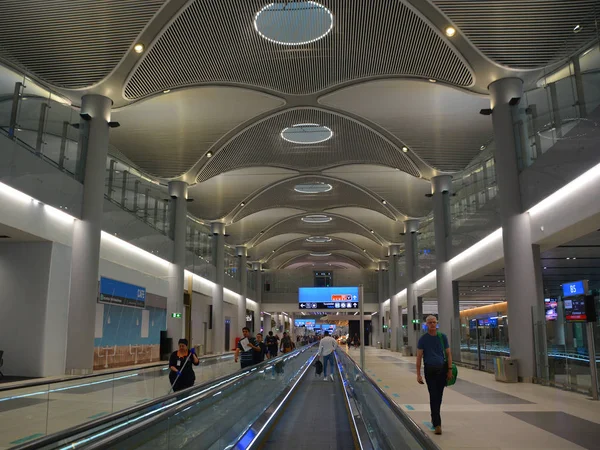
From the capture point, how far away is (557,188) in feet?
41.3

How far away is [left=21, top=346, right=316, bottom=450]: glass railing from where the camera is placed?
333cm

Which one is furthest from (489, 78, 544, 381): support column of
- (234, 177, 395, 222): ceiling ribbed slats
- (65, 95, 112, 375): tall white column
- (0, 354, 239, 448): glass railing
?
(234, 177, 395, 222): ceiling ribbed slats

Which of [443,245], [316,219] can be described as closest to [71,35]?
[443,245]

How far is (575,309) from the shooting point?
11.4 meters

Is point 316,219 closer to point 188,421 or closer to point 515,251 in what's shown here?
point 515,251

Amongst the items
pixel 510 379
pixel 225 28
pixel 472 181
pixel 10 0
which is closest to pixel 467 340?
pixel 472 181

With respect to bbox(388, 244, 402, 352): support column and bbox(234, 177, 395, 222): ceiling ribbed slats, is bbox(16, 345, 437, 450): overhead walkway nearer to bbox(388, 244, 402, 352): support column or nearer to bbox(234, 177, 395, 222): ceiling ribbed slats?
bbox(234, 177, 395, 222): ceiling ribbed slats

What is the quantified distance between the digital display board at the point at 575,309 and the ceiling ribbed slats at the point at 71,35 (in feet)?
36.4

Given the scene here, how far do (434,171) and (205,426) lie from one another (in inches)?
835

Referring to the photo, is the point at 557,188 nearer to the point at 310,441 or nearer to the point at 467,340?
the point at 310,441

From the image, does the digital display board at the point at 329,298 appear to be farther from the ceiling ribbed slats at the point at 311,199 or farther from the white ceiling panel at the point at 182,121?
the white ceiling panel at the point at 182,121

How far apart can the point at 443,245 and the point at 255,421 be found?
708 inches

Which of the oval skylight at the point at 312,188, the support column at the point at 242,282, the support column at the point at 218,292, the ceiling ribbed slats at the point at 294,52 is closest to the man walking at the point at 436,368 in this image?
the ceiling ribbed slats at the point at 294,52

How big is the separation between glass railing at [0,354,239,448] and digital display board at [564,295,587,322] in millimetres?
7867
